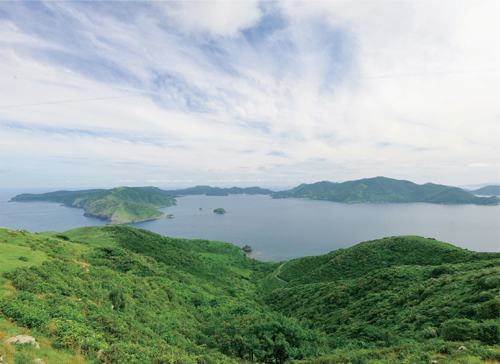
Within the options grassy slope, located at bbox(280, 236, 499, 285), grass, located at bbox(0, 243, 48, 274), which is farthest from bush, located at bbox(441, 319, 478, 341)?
grass, located at bbox(0, 243, 48, 274)

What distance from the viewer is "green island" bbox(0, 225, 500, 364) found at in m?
9.86

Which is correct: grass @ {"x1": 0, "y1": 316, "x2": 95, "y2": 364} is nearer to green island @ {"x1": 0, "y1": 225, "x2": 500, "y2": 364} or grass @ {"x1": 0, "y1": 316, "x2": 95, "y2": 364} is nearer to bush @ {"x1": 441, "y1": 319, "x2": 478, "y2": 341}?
green island @ {"x1": 0, "y1": 225, "x2": 500, "y2": 364}

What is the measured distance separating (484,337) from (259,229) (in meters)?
163

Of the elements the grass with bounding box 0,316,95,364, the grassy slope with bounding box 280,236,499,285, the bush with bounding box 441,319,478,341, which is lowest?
the grassy slope with bounding box 280,236,499,285

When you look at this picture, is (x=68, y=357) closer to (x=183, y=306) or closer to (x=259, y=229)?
(x=183, y=306)

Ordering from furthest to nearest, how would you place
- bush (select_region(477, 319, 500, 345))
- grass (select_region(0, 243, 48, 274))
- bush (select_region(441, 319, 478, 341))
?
grass (select_region(0, 243, 48, 274)), bush (select_region(441, 319, 478, 341)), bush (select_region(477, 319, 500, 345))

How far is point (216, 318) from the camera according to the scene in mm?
21484

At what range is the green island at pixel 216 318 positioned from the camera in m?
9.86

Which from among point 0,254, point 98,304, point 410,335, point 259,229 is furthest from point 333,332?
point 259,229

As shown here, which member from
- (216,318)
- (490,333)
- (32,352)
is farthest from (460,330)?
(32,352)

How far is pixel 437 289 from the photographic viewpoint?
21219 millimetres

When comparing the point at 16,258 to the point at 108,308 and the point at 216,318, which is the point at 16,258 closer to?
the point at 108,308

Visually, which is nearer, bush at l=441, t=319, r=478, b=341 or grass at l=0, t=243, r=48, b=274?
bush at l=441, t=319, r=478, b=341

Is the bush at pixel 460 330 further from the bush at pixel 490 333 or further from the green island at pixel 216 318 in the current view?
the bush at pixel 490 333
